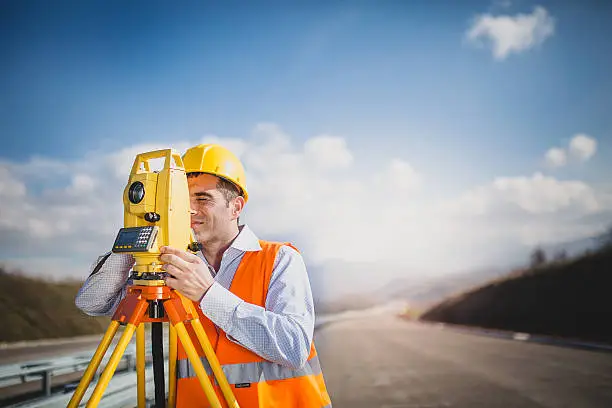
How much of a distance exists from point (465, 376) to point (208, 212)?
21.4 feet

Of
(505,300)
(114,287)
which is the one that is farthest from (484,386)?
(505,300)

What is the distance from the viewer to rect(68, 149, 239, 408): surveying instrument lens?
4.93ft

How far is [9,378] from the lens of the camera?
14.7ft

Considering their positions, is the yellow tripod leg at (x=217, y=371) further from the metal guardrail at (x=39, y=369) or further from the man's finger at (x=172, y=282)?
the metal guardrail at (x=39, y=369)

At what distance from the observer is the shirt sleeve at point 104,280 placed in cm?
178

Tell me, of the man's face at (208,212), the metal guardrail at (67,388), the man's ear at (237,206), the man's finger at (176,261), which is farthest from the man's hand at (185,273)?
the metal guardrail at (67,388)

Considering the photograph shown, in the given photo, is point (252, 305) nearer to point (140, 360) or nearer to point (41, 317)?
point (140, 360)

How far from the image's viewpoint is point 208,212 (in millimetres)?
1884

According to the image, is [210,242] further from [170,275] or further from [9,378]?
[9,378]

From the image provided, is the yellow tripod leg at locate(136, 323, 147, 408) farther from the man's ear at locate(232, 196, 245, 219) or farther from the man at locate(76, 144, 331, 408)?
the man's ear at locate(232, 196, 245, 219)

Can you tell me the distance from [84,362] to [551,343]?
1160 centimetres

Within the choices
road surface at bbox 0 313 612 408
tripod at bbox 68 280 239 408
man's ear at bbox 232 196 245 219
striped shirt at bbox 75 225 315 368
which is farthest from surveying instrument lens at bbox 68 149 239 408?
road surface at bbox 0 313 612 408

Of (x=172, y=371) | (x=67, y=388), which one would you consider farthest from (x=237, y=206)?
(x=67, y=388)

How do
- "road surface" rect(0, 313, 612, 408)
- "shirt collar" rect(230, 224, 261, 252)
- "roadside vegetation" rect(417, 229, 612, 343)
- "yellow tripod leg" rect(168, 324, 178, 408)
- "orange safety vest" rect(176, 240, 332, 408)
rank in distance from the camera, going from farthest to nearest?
"roadside vegetation" rect(417, 229, 612, 343) < "road surface" rect(0, 313, 612, 408) < "shirt collar" rect(230, 224, 261, 252) < "yellow tripod leg" rect(168, 324, 178, 408) < "orange safety vest" rect(176, 240, 332, 408)
